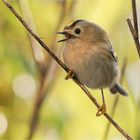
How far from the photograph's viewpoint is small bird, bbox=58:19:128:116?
2.13m

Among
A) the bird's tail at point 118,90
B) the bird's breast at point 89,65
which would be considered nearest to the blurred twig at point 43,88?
the bird's breast at point 89,65

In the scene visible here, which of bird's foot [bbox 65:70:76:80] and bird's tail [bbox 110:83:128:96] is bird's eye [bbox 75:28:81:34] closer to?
bird's foot [bbox 65:70:76:80]

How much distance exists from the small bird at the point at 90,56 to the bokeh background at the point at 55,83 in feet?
0.20

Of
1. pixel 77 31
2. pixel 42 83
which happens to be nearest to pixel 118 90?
pixel 77 31

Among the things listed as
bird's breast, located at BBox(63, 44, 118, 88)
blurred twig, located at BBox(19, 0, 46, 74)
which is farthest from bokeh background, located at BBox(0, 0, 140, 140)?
bird's breast, located at BBox(63, 44, 118, 88)

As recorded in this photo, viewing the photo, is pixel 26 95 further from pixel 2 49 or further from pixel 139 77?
pixel 139 77

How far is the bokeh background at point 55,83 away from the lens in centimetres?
177

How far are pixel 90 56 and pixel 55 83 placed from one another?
552 mm

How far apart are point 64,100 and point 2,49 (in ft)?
1.38

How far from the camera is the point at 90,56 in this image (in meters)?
2.17

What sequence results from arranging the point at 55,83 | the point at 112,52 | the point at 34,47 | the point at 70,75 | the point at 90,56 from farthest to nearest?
the point at 112,52 → the point at 90,56 → the point at 70,75 → the point at 55,83 → the point at 34,47

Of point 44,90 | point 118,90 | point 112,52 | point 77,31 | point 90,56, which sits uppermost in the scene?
point 44,90

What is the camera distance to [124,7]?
2146 mm

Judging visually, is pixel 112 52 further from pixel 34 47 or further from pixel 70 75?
pixel 34 47
